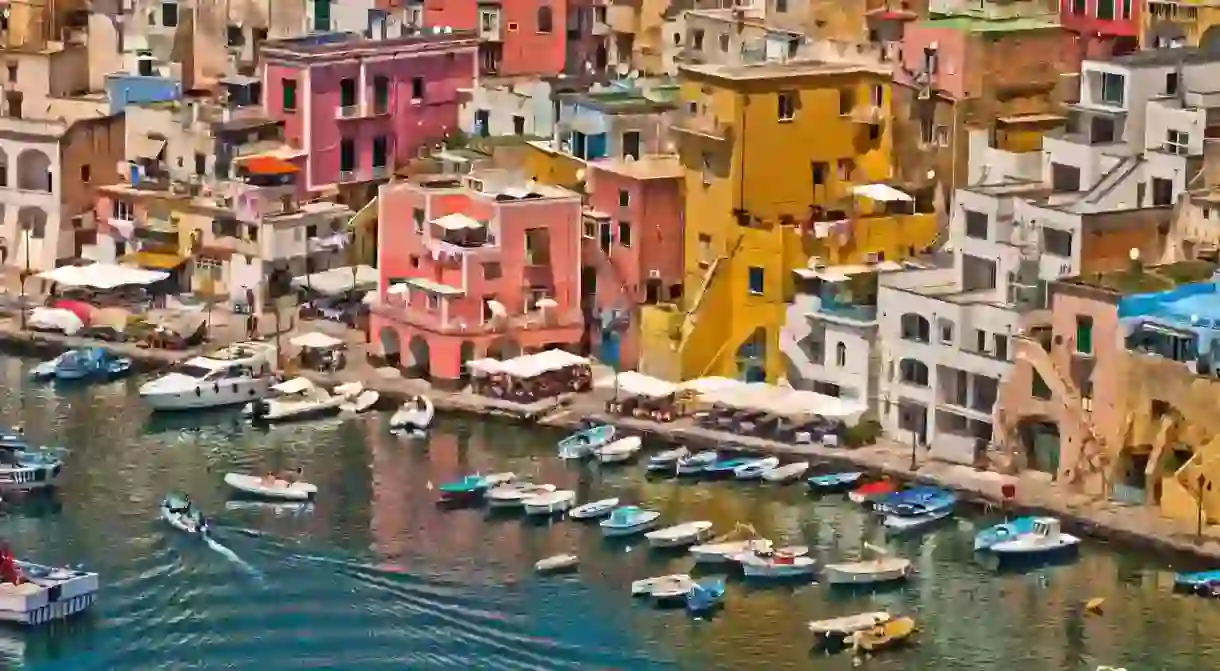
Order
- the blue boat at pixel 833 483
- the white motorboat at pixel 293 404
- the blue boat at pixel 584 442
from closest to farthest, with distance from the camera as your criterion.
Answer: the blue boat at pixel 833 483 < the blue boat at pixel 584 442 < the white motorboat at pixel 293 404

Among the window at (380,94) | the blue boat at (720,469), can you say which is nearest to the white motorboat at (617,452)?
the blue boat at (720,469)

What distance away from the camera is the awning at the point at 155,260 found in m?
86.8

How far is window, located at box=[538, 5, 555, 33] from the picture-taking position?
93.9 metres

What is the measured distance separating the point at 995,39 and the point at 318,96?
15464mm

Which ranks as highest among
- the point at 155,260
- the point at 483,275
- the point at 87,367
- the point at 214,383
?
the point at 483,275

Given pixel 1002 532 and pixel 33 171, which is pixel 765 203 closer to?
pixel 1002 532

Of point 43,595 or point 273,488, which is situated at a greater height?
point 273,488

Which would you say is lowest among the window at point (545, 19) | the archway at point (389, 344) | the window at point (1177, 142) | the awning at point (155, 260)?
the archway at point (389, 344)

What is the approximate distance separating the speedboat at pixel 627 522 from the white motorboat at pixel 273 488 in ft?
18.4

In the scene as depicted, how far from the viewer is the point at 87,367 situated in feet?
268

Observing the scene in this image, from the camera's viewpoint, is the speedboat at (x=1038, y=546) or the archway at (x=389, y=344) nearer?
the speedboat at (x=1038, y=546)

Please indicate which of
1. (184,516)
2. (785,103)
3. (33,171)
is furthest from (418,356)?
(33,171)

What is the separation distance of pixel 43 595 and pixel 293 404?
13.6 m

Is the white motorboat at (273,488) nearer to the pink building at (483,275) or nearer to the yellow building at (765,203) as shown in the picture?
the pink building at (483,275)
